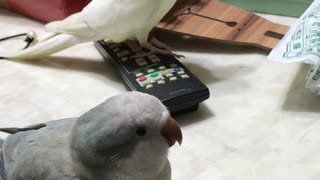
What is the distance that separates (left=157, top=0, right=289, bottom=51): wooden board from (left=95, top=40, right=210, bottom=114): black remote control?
0.24 feet

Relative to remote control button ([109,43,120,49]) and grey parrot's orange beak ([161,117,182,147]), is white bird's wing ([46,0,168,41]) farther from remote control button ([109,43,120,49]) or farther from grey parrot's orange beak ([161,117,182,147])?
grey parrot's orange beak ([161,117,182,147])

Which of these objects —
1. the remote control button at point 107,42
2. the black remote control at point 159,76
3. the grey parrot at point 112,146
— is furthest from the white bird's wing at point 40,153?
the remote control button at point 107,42

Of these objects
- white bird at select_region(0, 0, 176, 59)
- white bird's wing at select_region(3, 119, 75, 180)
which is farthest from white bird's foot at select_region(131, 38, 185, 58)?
white bird's wing at select_region(3, 119, 75, 180)

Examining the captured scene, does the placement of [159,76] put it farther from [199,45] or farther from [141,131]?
[141,131]

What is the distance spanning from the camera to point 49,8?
2.72 ft

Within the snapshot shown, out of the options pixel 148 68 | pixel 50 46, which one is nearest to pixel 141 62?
pixel 148 68

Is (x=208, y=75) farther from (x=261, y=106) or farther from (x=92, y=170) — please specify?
(x=92, y=170)

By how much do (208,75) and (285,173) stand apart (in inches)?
7.8

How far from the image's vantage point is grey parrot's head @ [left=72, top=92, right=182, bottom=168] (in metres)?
0.44

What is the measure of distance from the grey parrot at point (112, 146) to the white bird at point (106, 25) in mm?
238

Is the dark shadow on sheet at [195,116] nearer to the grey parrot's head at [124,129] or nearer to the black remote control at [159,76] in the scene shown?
the black remote control at [159,76]

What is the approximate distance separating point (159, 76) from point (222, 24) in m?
0.16

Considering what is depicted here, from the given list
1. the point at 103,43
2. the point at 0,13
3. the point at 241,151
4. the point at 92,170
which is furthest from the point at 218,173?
the point at 0,13

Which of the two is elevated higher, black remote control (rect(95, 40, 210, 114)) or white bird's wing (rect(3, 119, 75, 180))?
white bird's wing (rect(3, 119, 75, 180))
